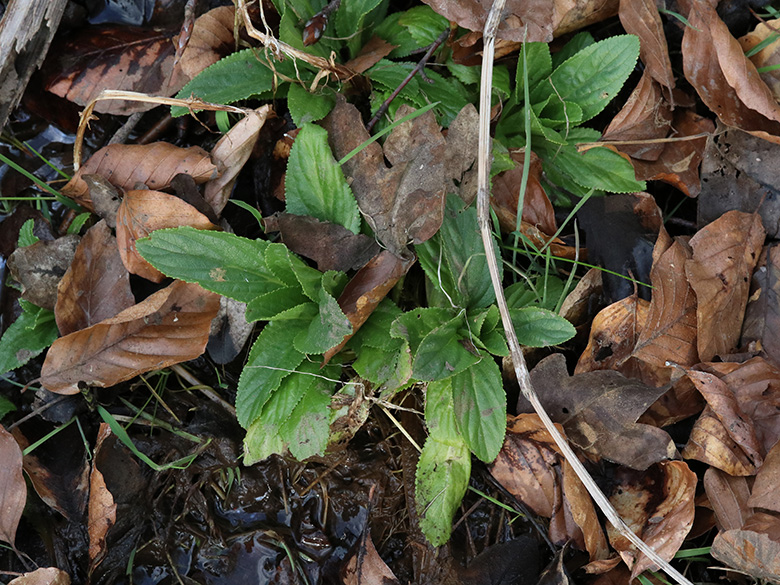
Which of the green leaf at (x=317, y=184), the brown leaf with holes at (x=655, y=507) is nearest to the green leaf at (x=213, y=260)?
the green leaf at (x=317, y=184)

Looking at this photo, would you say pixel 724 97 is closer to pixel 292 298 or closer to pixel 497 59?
pixel 497 59

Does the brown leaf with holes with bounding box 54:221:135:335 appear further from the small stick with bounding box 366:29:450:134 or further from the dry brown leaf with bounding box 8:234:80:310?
the small stick with bounding box 366:29:450:134

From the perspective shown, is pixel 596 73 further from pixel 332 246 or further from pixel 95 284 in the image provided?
pixel 95 284

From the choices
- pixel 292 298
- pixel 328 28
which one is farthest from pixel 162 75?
pixel 292 298

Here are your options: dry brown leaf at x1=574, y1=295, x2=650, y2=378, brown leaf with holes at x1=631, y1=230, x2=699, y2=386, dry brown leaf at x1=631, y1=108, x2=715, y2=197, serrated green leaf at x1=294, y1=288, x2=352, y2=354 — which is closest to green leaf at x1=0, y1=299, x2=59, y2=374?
serrated green leaf at x1=294, y1=288, x2=352, y2=354

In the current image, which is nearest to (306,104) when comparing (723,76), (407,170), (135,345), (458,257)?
(407,170)

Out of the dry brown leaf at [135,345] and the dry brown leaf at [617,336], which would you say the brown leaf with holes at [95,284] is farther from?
the dry brown leaf at [617,336]
